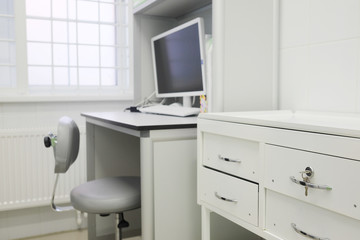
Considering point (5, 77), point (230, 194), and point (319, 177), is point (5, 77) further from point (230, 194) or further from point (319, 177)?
point (319, 177)

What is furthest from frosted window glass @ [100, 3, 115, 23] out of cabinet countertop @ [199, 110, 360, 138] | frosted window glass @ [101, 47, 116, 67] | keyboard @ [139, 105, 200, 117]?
cabinet countertop @ [199, 110, 360, 138]

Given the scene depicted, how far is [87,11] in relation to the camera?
2.89 metres

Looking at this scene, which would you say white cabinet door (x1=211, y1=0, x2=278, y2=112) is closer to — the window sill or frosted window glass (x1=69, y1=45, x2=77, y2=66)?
the window sill

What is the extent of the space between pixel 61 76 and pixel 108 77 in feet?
1.24

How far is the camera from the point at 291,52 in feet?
4.72

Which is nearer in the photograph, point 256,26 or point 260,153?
point 260,153

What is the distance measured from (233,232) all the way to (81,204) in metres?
0.69

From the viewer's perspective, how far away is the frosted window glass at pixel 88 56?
287cm

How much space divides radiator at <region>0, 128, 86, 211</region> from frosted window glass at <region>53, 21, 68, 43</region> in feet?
2.39

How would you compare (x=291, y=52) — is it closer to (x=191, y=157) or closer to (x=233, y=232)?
(x=191, y=157)

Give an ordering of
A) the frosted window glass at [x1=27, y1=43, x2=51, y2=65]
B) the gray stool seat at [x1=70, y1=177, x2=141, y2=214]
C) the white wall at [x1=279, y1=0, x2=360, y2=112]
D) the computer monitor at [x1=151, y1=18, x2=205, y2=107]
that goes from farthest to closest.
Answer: the frosted window glass at [x1=27, y1=43, x2=51, y2=65] < the computer monitor at [x1=151, y1=18, x2=205, y2=107] < the gray stool seat at [x1=70, y1=177, x2=141, y2=214] < the white wall at [x1=279, y1=0, x2=360, y2=112]

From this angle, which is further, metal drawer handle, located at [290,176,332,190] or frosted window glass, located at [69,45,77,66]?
frosted window glass, located at [69,45,77,66]

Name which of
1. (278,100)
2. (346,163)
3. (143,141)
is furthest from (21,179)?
(346,163)

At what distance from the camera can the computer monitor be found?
6.22 feet
